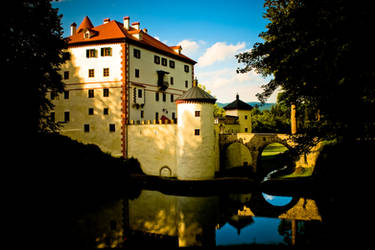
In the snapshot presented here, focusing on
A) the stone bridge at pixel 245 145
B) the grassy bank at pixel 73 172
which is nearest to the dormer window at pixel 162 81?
the stone bridge at pixel 245 145

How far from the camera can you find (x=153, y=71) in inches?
1298

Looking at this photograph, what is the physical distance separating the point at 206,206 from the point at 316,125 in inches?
403

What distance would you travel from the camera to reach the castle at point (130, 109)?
1052 inches

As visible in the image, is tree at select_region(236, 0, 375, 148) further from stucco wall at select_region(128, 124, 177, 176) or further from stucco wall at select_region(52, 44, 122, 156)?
stucco wall at select_region(52, 44, 122, 156)

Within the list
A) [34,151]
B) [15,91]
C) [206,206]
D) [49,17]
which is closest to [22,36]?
[49,17]

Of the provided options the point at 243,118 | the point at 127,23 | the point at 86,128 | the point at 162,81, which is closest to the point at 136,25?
the point at 127,23

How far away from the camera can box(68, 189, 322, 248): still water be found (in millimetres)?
15180

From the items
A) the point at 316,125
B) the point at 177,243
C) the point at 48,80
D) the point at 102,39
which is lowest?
the point at 177,243

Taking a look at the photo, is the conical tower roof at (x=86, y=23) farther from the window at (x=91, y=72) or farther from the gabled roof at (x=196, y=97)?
the gabled roof at (x=196, y=97)

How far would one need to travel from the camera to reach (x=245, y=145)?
2939 centimetres

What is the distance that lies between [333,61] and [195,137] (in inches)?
640

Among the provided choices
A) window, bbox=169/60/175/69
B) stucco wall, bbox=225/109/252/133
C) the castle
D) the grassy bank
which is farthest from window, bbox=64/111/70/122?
stucco wall, bbox=225/109/252/133

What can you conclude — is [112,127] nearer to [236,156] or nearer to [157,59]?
[157,59]

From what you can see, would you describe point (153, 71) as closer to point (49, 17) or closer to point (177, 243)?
point (49, 17)
